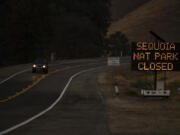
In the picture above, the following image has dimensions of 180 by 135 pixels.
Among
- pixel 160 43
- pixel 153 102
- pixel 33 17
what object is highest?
pixel 33 17

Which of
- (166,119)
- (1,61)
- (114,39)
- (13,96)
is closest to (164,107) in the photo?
(166,119)

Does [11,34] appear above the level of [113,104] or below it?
above

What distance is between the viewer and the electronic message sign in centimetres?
2552

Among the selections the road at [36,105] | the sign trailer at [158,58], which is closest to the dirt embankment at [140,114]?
the road at [36,105]

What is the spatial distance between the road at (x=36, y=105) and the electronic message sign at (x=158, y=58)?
401 centimetres

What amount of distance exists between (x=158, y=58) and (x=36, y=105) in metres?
9.55

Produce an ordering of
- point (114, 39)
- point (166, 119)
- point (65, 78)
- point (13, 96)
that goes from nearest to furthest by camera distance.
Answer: point (166, 119), point (13, 96), point (65, 78), point (114, 39)

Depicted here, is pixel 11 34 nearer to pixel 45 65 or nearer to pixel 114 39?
pixel 45 65

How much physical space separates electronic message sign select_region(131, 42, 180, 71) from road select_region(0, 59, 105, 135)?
13.1ft

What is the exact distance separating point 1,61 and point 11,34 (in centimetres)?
708

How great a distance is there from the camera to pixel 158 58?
25578mm

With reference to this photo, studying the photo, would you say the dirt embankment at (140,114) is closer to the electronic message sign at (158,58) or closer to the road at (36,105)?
the road at (36,105)

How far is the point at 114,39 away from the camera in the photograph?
343 feet

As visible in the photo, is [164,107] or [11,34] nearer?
[164,107]
